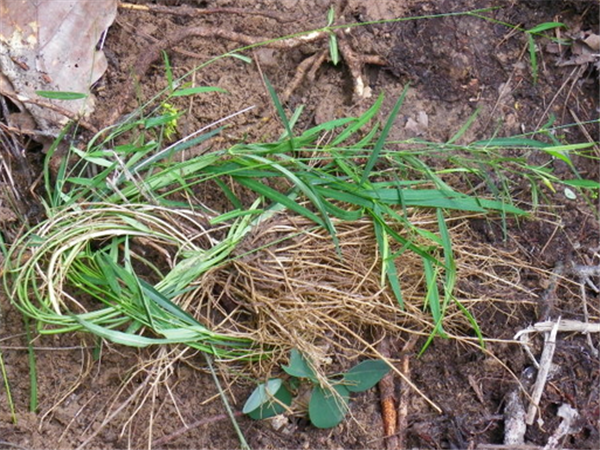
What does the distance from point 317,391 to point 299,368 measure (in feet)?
0.26

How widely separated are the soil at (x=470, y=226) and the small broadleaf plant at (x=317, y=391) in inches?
1.9

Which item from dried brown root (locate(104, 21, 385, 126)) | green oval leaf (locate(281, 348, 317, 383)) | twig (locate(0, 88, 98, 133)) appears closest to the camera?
green oval leaf (locate(281, 348, 317, 383))

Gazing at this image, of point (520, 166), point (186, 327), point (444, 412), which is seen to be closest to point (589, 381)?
point (444, 412)

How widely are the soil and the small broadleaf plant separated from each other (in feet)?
0.16

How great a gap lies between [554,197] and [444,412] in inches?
26.6

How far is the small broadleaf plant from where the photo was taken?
1705 millimetres

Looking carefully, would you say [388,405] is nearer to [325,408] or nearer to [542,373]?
[325,408]

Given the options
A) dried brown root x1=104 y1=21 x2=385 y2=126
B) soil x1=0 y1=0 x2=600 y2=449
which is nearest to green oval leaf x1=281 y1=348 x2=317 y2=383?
soil x1=0 y1=0 x2=600 y2=449

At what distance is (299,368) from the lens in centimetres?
170

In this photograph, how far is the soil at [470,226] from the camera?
173 centimetres

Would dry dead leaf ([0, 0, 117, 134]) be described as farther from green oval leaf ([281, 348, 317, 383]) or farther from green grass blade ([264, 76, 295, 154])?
green oval leaf ([281, 348, 317, 383])

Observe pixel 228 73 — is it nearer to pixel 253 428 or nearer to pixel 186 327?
pixel 186 327

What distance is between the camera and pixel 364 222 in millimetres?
1787

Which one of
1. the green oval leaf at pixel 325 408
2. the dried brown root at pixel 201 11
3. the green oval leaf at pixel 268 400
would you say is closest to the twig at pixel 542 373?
the green oval leaf at pixel 325 408
